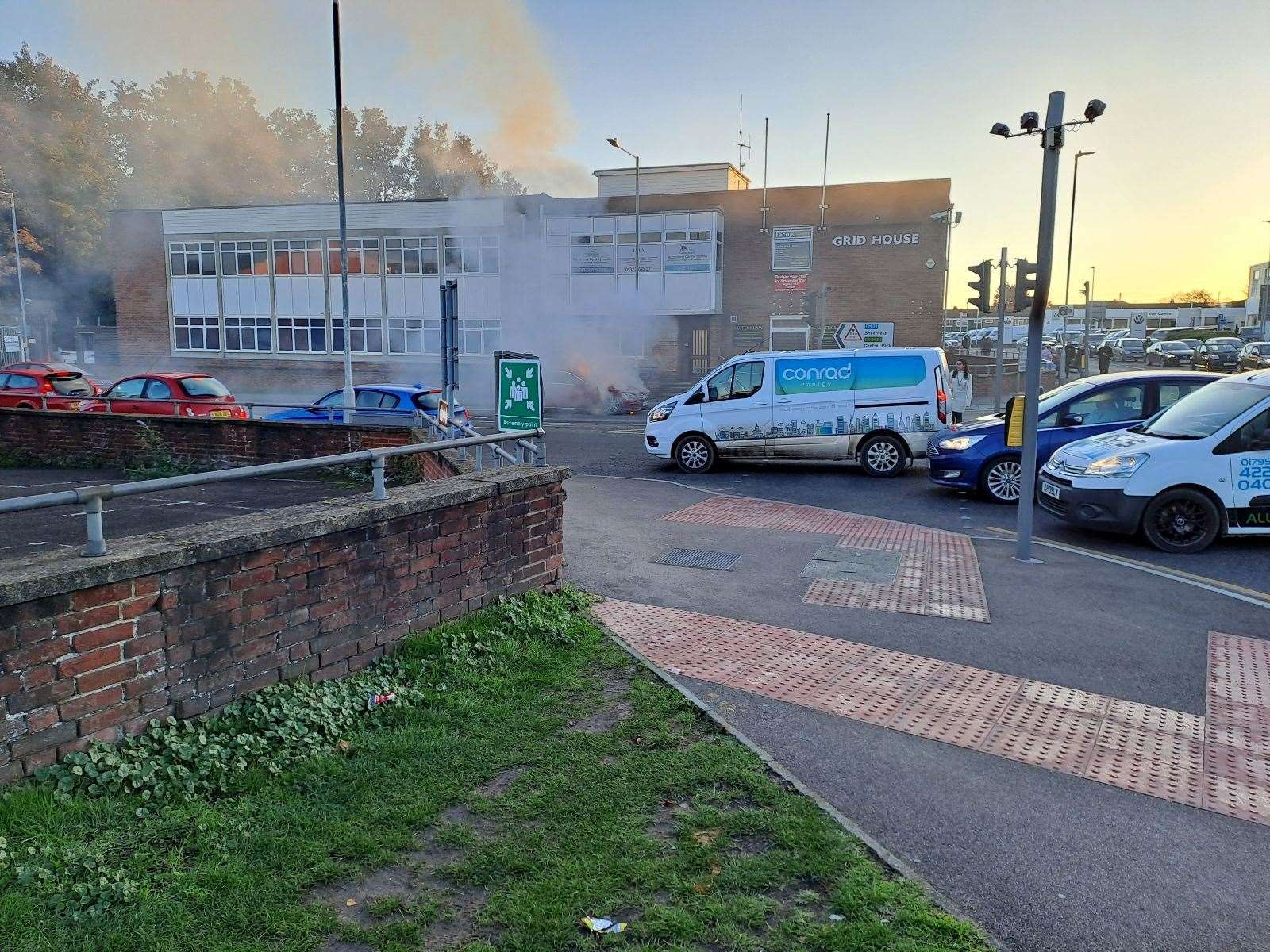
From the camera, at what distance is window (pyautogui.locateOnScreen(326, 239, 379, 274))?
39.4 m

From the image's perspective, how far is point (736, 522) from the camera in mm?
10141

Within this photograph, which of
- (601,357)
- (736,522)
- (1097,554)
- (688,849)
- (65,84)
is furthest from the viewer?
(601,357)

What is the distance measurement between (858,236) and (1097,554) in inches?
1261

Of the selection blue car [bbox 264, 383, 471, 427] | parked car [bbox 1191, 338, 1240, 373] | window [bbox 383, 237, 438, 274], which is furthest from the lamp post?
parked car [bbox 1191, 338, 1240, 373]

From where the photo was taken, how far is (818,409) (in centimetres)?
1372

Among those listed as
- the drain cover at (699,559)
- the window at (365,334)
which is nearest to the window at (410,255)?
the window at (365,334)

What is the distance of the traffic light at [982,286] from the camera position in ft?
39.2

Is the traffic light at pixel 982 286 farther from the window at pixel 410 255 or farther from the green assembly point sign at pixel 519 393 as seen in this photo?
the window at pixel 410 255

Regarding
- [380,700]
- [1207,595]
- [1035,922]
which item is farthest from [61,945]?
[1207,595]

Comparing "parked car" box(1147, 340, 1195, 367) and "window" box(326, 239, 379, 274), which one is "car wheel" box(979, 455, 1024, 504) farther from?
"parked car" box(1147, 340, 1195, 367)

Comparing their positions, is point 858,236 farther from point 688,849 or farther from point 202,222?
point 688,849

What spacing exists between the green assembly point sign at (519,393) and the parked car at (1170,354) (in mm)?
42455

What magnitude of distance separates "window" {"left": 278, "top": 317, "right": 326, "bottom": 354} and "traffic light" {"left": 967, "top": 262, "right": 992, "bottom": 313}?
108 ft

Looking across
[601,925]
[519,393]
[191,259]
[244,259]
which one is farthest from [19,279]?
[601,925]
